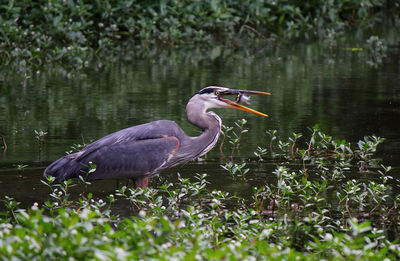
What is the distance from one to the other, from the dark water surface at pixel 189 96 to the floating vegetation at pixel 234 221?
0.52 m

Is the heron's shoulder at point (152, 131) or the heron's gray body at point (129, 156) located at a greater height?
the heron's shoulder at point (152, 131)

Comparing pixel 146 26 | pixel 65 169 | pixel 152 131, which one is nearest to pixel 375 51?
pixel 146 26

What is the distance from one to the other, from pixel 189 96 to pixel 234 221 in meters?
6.24

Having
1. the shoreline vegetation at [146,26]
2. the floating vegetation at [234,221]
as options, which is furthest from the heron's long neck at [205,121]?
the shoreline vegetation at [146,26]

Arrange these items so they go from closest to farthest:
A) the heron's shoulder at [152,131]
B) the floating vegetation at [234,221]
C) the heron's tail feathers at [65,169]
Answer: the floating vegetation at [234,221] < the heron's tail feathers at [65,169] < the heron's shoulder at [152,131]

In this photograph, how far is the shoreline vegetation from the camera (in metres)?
15.7

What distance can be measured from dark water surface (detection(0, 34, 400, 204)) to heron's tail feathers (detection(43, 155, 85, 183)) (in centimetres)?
21

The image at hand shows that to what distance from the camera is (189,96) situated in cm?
1261

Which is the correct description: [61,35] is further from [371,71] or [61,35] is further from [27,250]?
[27,250]

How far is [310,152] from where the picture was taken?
28.6 feet

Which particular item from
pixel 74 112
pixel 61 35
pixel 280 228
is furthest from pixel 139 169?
pixel 61 35

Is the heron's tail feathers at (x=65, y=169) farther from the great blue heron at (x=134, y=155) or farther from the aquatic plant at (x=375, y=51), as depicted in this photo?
the aquatic plant at (x=375, y=51)

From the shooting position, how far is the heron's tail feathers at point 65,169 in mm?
7367

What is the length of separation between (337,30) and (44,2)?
7829mm
